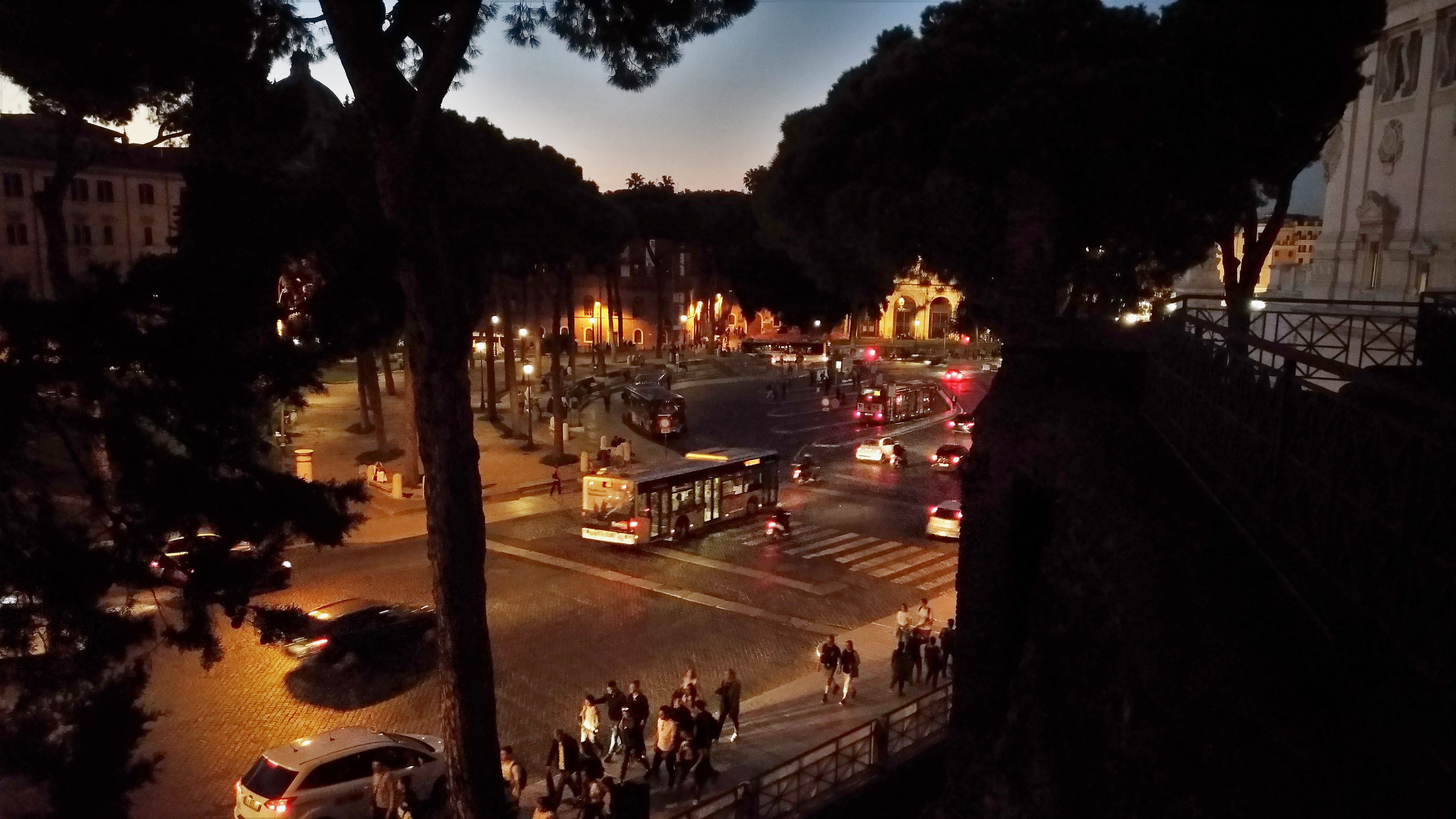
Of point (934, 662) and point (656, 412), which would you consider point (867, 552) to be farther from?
point (656, 412)

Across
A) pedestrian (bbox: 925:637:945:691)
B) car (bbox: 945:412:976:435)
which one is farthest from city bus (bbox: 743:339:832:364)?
pedestrian (bbox: 925:637:945:691)

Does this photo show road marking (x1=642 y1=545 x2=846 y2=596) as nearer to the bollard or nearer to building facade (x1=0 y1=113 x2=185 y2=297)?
the bollard

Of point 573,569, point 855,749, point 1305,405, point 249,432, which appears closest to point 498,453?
point 573,569

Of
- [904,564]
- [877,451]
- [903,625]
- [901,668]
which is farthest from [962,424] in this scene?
[901,668]

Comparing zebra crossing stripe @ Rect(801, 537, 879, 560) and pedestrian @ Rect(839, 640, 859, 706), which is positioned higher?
pedestrian @ Rect(839, 640, 859, 706)

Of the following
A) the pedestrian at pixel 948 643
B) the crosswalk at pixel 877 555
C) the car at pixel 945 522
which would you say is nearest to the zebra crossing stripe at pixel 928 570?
the crosswalk at pixel 877 555

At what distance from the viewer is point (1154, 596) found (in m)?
7.88

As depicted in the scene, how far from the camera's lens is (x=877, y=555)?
72.8 ft

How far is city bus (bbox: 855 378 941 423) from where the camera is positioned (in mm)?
44375

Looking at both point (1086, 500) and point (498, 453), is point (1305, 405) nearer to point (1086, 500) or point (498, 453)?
point (1086, 500)

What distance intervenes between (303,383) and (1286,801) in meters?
6.68

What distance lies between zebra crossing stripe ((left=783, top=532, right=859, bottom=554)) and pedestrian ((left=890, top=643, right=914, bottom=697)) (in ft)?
26.0

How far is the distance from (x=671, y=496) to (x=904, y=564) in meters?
5.88

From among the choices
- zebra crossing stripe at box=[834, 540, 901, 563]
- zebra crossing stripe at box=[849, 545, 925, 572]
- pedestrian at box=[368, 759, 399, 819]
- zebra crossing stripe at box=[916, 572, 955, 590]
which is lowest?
zebra crossing stripe at box=[916, 572, 955, 590]
